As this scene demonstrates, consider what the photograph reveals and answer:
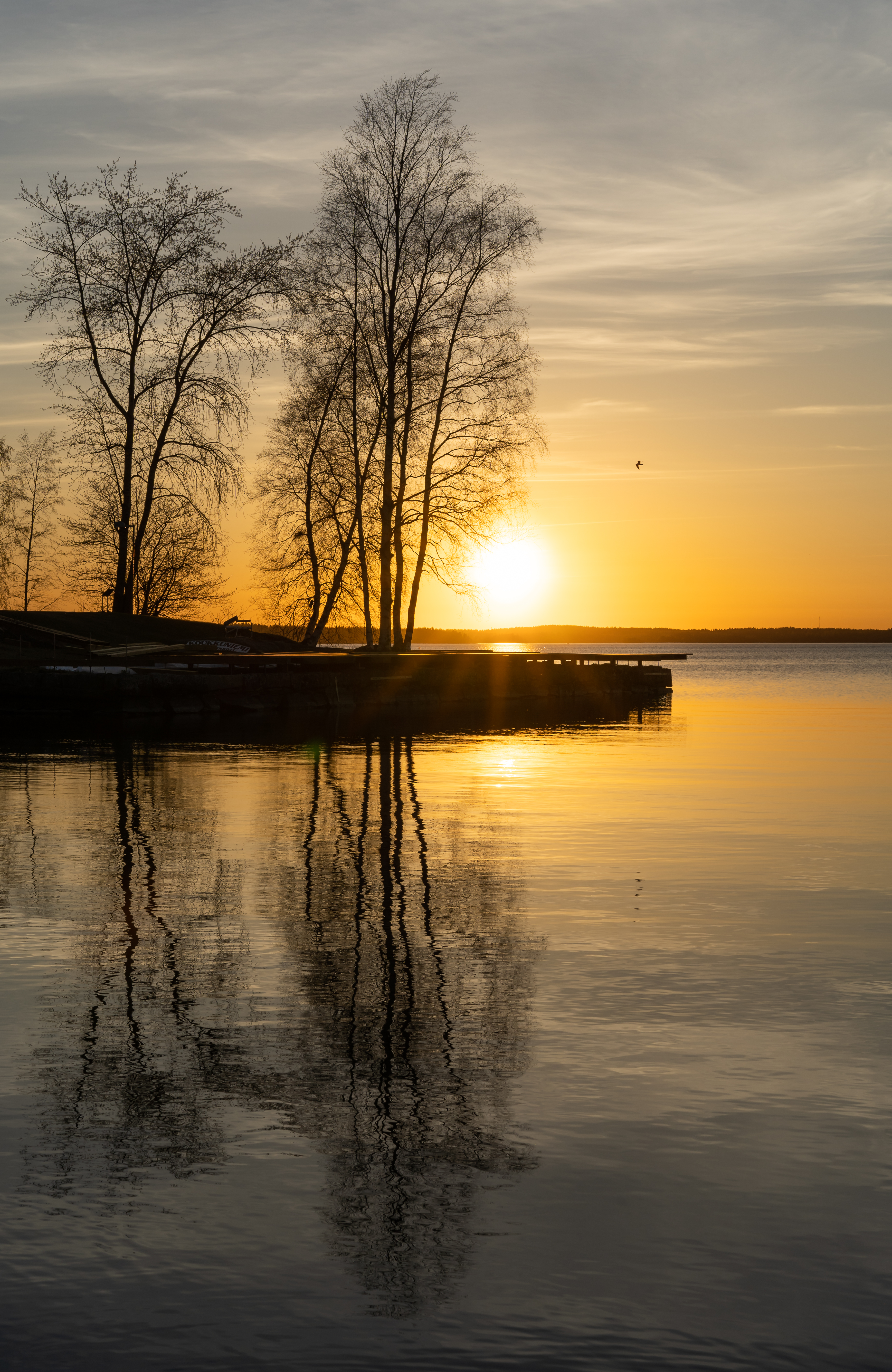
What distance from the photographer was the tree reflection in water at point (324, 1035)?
4965 millimetres

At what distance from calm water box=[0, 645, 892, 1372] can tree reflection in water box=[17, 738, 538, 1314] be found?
0.08ft

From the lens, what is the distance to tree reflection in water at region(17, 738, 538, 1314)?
496cm

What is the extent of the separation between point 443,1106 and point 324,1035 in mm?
1268

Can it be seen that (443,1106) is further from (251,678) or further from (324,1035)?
(251,678)

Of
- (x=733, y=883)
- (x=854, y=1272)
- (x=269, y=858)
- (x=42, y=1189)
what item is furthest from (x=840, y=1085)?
(x=269, y=858)

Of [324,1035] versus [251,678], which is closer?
[324,1035]

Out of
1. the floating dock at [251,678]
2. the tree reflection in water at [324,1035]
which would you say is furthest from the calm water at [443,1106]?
the floating dock at [251,678]

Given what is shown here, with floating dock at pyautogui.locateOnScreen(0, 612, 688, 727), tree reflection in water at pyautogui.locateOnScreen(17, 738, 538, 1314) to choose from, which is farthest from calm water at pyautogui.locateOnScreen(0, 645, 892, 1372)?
floating dock at pyautogui.locateOnScreen(0, 612, 688, 727)

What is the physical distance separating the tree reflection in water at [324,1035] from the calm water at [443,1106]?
3 cm

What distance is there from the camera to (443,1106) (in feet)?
19.2

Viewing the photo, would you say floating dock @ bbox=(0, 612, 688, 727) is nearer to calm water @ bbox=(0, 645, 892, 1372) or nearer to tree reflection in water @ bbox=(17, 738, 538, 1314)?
calm water @ bbox=(0, 645, 892, 1372)

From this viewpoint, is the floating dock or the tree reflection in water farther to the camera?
the floating dock

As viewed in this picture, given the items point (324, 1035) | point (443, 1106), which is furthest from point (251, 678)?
point (443, 1106)

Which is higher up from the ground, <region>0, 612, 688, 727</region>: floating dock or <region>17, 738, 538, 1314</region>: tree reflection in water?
<region>0, 612, 688, 727</region>: floating dock
